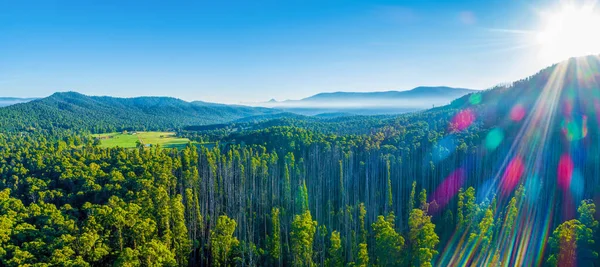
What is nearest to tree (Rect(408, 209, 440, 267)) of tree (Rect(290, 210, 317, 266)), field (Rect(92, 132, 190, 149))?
tree (Rect(290, 210, 317, 266))

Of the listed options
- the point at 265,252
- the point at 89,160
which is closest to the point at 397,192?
the point at 265,252

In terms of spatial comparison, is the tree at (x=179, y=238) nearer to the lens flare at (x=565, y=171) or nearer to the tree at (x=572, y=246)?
the tree at (x=572, y=246)

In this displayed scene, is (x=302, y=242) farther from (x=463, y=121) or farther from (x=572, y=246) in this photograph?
(x=463, y=121)

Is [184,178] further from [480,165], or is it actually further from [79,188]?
[480,165]

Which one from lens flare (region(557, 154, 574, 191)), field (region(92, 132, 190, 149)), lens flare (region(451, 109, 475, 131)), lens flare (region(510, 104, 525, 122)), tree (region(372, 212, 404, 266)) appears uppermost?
lens flare (region(510, 104, 525, 122))

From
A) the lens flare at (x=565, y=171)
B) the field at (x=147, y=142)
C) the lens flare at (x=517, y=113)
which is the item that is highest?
the lens flare at (x=517, y=113)

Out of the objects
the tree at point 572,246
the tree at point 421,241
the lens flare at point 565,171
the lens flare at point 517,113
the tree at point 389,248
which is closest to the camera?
the tree at point 421,241

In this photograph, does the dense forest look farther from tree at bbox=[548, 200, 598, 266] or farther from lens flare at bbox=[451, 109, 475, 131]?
lens flare at bbox=[451, 109, 475, 131]

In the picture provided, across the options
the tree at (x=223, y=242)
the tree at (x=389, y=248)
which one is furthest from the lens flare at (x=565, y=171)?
the tree at (x=223, y=242)
